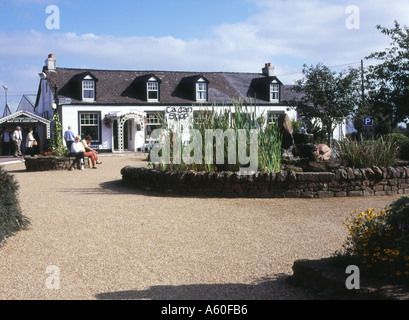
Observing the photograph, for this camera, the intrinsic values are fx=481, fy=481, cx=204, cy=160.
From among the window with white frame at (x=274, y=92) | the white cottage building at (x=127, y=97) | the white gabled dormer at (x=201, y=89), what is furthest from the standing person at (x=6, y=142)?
the window with white frame at (x=274, y=92)

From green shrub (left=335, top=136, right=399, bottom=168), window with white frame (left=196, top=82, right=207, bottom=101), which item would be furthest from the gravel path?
window with white frame (left=196, top=82, right=207, bottom=101)

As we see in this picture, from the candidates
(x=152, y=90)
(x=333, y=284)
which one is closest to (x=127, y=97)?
(x=152, y=90)

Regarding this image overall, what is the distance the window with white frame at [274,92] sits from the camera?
3600 centimetres

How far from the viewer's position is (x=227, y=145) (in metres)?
10.9

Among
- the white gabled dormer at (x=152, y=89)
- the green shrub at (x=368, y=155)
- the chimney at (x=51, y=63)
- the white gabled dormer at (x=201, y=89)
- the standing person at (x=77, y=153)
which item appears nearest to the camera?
the green shrub at (x=368, y=155)

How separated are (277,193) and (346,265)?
5886 mm

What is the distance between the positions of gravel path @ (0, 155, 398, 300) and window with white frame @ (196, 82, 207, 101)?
24165 mm

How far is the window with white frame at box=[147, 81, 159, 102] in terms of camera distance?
3291 centimetres

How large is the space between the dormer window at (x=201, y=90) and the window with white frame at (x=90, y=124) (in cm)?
714

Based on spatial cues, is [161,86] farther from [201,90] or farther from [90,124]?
[90,124]

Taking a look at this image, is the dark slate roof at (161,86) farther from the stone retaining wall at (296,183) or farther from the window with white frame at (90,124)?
the stone retaining wall at (296,183)
